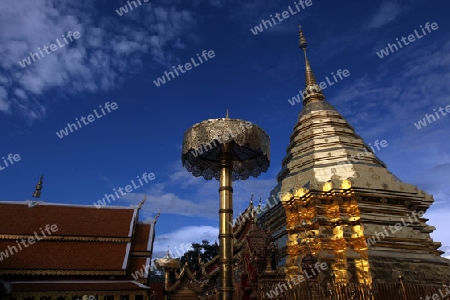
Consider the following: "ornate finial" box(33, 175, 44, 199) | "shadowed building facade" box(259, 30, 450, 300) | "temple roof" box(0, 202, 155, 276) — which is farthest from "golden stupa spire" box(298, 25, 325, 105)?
"ornate finial" box(33, 175, 44, 199)

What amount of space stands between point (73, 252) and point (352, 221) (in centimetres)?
1306

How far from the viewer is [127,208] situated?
794 inches

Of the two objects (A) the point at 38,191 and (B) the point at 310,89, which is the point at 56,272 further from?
(B) the point at 310,89

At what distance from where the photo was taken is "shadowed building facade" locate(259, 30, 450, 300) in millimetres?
11266

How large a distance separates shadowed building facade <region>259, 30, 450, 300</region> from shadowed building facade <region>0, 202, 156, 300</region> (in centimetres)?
715

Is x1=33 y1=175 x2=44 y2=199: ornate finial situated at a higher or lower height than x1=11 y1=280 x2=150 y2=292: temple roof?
higher

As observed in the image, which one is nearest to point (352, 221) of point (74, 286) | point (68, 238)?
point (74, 286)

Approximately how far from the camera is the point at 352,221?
40.4 feet

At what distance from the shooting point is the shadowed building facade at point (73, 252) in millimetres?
14750

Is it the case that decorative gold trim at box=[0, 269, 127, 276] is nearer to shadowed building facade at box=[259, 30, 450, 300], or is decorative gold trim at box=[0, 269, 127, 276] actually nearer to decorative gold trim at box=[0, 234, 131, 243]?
decorative gold trim at box=[0, 234, 131, 243]

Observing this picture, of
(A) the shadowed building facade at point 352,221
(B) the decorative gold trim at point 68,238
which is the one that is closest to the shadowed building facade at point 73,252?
(B) the decorative gold trim at point 68,238

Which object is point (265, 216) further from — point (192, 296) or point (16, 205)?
point (16, 205)

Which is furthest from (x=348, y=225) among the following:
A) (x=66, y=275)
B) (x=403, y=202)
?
(x=66, y=275)

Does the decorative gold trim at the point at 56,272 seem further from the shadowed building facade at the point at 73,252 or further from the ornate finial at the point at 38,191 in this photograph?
the ornate finial at the point at 38,191
